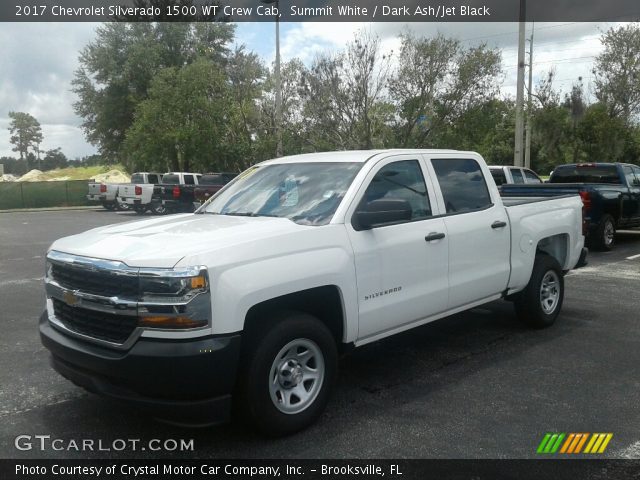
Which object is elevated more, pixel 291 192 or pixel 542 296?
pixel 291 192

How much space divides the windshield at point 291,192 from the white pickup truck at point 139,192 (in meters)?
22.4

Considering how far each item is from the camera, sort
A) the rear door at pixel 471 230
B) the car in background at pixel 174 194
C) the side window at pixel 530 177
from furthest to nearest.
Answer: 1. the car in background at pixel 174 194
2. the side window at pixel 530 177
3. the rear door at pixel 471 230

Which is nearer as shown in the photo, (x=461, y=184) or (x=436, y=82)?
(x=461, y=184)

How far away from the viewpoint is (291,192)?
15.7 ft

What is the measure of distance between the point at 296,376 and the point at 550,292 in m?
3.84

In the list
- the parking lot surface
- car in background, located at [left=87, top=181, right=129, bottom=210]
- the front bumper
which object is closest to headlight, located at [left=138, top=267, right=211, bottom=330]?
the front bumper

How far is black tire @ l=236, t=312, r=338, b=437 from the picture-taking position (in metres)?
3.65

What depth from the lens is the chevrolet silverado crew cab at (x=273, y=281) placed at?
3.43m

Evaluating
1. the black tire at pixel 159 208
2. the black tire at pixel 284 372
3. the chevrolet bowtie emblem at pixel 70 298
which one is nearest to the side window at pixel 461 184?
the black tire at pixel 284 372

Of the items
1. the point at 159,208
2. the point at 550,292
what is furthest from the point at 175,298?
the point at 159,208

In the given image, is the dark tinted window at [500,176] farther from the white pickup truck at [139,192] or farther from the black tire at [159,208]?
the white pickup truck at [139,192]

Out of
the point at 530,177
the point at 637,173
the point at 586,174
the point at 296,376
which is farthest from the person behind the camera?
the point at 530,177

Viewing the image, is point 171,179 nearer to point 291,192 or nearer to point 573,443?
point 291,192

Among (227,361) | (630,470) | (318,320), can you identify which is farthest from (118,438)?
(630,470)
